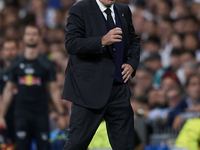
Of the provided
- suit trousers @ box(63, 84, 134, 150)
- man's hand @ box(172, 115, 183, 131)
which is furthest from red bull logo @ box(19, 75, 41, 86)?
suit trousers @ box(63, 84, 134, 150)

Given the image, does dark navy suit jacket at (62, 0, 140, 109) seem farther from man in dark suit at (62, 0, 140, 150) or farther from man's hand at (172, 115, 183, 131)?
man's hand at (172, 115, 183, 131)

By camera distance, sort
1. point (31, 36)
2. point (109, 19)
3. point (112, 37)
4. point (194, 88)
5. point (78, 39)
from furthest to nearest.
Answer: point (194, 88) → point (31, 36) → point (109, 19) → point (78, 39) → point (112, 37)

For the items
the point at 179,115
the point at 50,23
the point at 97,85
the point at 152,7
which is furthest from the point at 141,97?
the point at 50,23

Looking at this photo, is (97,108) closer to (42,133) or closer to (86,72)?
(86,72)

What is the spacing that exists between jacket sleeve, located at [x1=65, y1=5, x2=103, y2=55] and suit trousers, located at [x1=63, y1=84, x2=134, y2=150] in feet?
1.47

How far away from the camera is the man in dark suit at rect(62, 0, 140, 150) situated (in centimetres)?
347

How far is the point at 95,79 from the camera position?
3531 mm

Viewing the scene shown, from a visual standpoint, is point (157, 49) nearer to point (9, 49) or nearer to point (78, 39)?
point (9, 49)

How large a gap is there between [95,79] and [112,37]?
42 cm

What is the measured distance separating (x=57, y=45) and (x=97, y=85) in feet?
24.0

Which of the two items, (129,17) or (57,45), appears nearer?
(129,17)

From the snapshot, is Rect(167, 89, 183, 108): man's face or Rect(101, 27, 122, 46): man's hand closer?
Rect(101, 27, 122, 46): man's hand

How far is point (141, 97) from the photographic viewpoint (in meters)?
7.77

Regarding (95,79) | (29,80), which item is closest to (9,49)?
(29,80)
